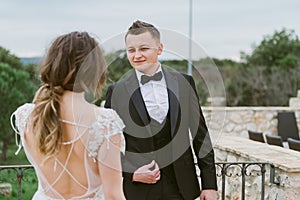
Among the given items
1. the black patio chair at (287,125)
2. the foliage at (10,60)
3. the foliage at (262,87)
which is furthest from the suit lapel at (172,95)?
the foliage at (262,87)

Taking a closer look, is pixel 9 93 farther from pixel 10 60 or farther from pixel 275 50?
pixel 275 50

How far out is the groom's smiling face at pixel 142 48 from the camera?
1.78 metres

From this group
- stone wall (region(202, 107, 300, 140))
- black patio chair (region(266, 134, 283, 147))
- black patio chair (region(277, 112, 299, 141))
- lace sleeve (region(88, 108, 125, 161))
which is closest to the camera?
lace sleeve (region(88, 108, 125, 161))

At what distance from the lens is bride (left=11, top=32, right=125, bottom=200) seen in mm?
1255

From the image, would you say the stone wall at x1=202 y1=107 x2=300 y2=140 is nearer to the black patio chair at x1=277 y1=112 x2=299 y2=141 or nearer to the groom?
the black patio chair at x1=277 y1=112 x2=299 y2=141

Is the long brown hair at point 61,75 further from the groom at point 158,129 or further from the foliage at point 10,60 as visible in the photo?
the foliage at point 10,60

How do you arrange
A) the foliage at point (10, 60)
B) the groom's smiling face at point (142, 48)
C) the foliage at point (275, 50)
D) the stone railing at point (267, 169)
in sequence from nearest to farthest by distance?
the groom's smiling face at point (142, 48)
the stone railing at point (267, 169)
the foliage at point (10, 60)
the foliage at point (275, 50)

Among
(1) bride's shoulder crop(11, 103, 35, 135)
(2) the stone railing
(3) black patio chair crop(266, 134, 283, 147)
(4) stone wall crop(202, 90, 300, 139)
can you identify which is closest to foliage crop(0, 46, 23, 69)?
Answer: (4) stone wall crop(202, 90, 300, 139)

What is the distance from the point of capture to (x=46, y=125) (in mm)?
1267

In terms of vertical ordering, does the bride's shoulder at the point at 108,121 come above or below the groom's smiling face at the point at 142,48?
below

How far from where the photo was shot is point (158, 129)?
1.85 metres

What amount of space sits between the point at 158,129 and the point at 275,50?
14.5 meters

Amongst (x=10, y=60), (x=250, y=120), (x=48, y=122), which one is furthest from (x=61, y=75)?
(x=10, y=60)

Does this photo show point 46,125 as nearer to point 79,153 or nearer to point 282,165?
point 79,153
